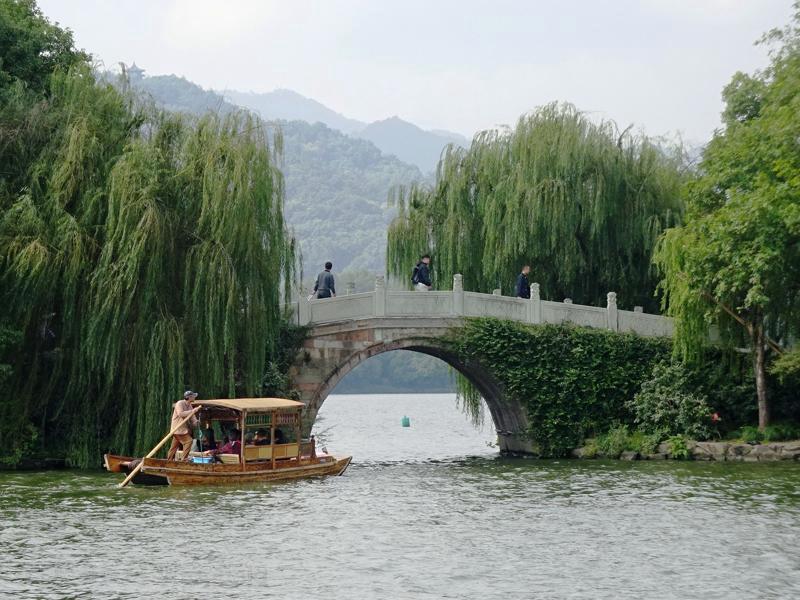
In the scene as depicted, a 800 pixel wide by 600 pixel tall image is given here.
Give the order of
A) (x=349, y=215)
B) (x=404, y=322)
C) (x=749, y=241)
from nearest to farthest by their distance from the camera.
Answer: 1. (x=749, y=241)
2. (x=404, y=322)
3. (x=349, y=215)

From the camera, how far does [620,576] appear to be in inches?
627

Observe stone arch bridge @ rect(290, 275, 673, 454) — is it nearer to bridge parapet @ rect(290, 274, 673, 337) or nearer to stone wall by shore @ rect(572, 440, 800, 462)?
bridge parapet @ rect(290, 274, 673, 337)

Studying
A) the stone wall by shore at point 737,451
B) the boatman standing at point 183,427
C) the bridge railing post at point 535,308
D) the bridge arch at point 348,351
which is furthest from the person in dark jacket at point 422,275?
the boatman standing at point 183,427

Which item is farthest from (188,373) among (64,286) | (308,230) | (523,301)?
(308,230)

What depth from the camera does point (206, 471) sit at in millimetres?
24484

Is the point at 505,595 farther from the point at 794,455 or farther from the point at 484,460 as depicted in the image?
the point at 484,460

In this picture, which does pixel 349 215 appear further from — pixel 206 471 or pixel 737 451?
pixel 206 471

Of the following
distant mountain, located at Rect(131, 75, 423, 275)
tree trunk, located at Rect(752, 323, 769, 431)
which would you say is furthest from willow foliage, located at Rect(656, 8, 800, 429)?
distant mountain, located at Rect(131, 75, 423, 275)

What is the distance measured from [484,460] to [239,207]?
10.0 meters

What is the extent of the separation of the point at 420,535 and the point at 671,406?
13.2m

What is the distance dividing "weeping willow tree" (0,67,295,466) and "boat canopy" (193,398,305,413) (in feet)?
4.90

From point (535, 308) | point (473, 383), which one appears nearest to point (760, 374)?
point (535, 308)

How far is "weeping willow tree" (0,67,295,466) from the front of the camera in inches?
1040

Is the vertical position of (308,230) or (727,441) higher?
(308,230)
